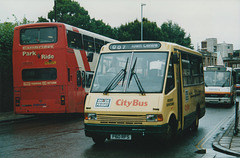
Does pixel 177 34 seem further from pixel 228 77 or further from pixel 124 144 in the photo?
pixel 124 144

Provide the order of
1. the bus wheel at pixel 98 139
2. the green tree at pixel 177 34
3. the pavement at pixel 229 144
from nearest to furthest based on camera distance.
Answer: the pavement at pixel 229 144 → the bus wheel at pixel 98 139 → the green tree at pixel 177 34

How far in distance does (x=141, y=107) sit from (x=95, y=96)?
Answer: 1.30 meters

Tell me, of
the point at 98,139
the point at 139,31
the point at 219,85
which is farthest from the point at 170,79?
the point at 139,31

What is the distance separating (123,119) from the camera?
7582mm

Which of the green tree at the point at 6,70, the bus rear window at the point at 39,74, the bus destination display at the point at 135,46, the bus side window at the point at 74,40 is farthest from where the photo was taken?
the green tree at the point at 6,70

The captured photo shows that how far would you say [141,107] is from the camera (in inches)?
297

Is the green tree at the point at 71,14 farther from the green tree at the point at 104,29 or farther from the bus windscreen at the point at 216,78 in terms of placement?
the bus windscreen at the point at 216,78

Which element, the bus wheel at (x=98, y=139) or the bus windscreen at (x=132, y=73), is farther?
the bus wheel at (x=98, y=139)

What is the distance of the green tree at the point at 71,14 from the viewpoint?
5156 centimetres

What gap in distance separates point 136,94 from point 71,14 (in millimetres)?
49133

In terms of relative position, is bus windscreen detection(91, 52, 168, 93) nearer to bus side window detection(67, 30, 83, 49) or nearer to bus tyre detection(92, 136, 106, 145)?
bus tyre detection(92, 136, 106, 145)

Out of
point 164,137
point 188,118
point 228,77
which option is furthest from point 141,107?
point 228,77

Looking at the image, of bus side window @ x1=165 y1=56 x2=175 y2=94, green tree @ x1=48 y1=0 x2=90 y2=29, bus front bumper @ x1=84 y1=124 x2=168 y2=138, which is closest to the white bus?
bus side window @ x1=165 y1=56 x2=175 y2=94

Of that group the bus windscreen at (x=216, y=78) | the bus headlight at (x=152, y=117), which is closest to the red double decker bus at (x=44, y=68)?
the bus headlight at (x=152, y=117)
